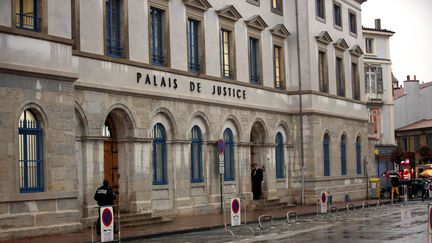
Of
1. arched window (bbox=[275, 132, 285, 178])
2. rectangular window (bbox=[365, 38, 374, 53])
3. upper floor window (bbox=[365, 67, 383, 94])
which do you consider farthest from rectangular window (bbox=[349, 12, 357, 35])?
upper floor window (bbox=[365, 67, 383, 94])

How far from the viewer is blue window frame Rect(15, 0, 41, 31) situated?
22.3 m

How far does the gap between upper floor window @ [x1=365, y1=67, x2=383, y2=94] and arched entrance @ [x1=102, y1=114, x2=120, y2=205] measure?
4541cm

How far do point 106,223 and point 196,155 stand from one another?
12.9 meters

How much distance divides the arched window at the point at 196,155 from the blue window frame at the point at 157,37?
3526 millimetres

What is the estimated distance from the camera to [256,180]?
35.6m

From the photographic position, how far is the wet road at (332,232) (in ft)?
68.3

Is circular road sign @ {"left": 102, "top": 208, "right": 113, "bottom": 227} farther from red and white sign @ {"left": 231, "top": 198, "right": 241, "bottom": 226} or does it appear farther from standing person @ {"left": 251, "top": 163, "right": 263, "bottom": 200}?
standing person @ {"left": 251, "top": 163, "right": 263, "bottom": 200}

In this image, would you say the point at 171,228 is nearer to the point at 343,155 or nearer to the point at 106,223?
the point at 106,223

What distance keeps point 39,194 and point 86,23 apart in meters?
6.43

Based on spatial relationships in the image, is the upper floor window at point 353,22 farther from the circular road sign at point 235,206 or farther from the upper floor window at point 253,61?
the circular road sign at point 235,206

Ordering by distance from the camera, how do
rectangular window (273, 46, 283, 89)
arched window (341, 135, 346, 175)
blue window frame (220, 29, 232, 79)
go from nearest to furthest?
blue window frame (220, 29, 232, 79) → rectangular window (273, 46, 283, 89) → arched window (341, 135, 346, 175)

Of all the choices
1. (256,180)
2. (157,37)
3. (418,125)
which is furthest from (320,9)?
(418,125)

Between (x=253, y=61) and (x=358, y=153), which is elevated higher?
(x=253, y=61)

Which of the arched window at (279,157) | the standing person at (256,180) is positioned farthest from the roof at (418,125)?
the standing person at (256,180)
